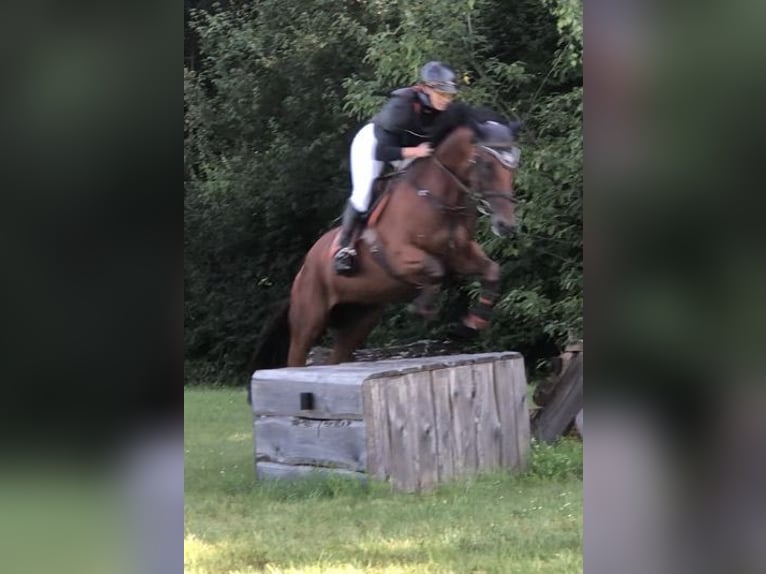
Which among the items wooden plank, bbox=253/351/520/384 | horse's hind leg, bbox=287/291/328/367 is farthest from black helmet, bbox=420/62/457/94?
wooden plank, bbox=253/351/520/384

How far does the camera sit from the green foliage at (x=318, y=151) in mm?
3846

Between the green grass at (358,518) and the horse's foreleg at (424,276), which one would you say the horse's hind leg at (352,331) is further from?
the green grass at (358,518)

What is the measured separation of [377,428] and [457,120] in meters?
1.40

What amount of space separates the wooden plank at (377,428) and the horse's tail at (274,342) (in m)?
0.61

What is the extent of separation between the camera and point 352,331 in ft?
13.5

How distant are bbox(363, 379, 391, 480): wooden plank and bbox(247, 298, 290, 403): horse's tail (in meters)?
0.61

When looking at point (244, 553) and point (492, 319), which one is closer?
point (244, 553)

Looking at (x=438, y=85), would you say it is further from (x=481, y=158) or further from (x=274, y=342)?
(x=274, y=342)

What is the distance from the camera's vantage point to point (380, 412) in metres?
3.81

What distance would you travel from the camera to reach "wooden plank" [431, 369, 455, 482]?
12.7ft
